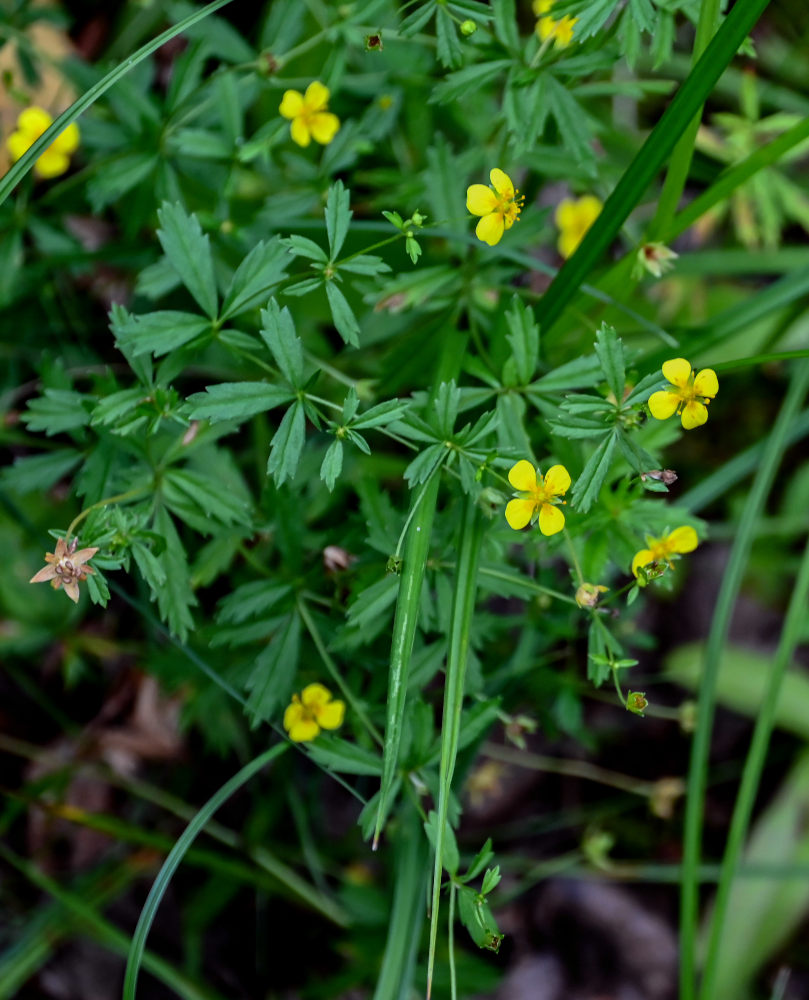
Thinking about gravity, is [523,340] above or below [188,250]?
below

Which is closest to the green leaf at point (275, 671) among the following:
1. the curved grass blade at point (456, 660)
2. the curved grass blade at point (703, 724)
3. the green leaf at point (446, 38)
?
the curved grass blade at point (456, 660)

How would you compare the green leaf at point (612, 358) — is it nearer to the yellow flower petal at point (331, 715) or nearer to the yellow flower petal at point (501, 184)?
the yellow flower petal at point (501, 184)

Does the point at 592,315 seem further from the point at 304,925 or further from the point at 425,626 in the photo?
the point at 304,925

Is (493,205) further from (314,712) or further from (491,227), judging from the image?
(314,712)

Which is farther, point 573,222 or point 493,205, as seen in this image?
point 573,222

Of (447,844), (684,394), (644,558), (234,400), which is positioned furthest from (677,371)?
(447,844)

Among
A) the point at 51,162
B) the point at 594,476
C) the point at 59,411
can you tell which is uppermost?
the point at 51,162
